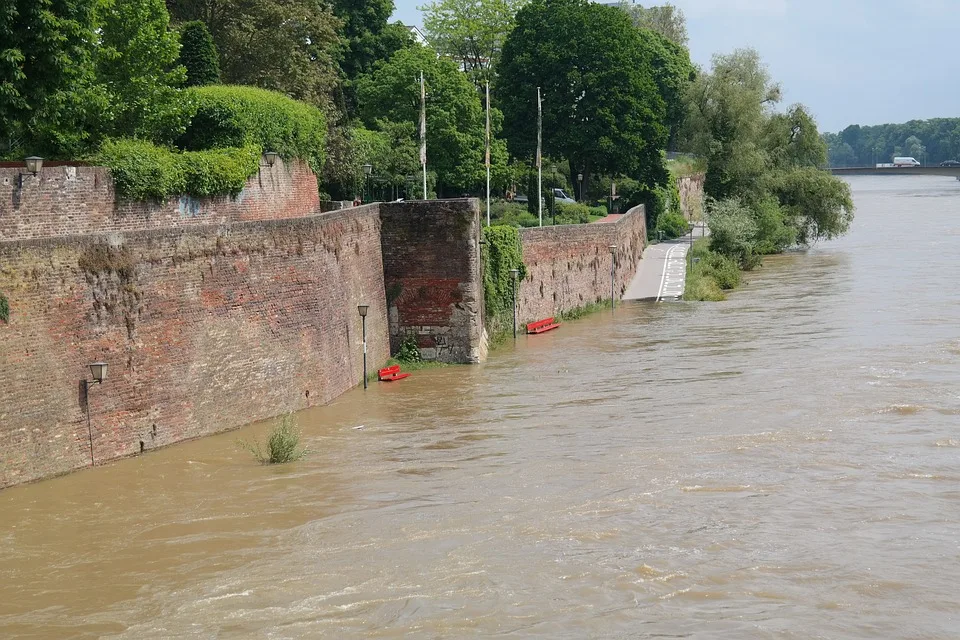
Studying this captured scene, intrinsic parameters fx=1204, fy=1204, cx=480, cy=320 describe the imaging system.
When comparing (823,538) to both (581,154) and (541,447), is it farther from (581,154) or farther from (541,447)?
(581,154)

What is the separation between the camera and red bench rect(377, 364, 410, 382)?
25828mm

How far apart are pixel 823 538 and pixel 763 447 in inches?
174

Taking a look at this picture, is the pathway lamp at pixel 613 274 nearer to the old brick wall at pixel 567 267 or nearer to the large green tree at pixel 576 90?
the old brick wall at pixel 567 267

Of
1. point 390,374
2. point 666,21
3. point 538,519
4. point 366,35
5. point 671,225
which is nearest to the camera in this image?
point 538,519

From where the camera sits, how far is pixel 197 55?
33.1m

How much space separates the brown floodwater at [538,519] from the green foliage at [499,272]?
4.18 metres

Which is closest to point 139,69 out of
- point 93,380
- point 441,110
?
point 93,380

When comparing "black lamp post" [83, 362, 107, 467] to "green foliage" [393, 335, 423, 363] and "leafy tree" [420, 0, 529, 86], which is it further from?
"leafy tree" [420, 0, 529, 86]

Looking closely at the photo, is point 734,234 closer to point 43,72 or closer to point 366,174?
point 366,174

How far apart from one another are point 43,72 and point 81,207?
3169 millimetres

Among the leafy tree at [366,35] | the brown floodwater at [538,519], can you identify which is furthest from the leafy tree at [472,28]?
the brown floodwater at [538,519]

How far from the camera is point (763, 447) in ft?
64.7

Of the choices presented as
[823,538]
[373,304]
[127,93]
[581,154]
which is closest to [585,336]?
[373,304]

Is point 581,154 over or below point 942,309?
over
